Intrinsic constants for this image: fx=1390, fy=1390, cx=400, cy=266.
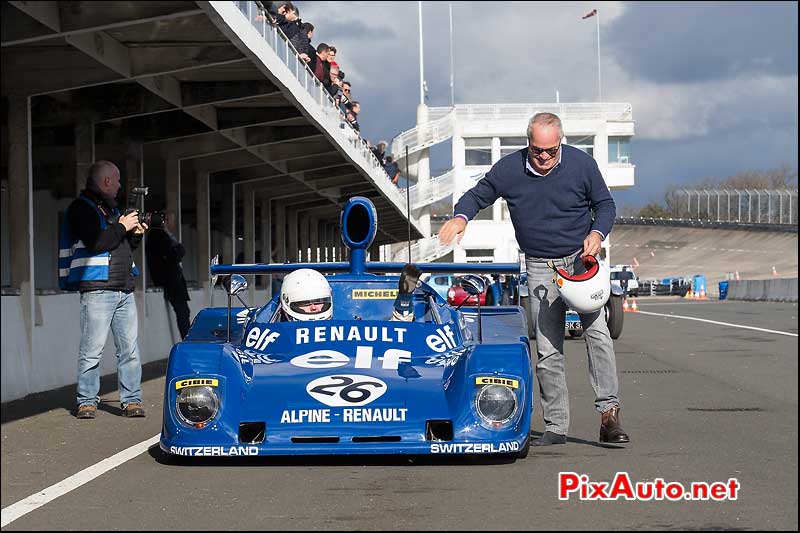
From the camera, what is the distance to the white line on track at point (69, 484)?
570cm

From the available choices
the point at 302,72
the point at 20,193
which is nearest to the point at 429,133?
the point at 302,72

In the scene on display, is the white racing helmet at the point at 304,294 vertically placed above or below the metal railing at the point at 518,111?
below

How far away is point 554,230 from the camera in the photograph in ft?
25.5

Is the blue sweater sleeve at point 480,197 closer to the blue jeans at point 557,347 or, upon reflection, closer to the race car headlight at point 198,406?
the blue jeans at point 557,347

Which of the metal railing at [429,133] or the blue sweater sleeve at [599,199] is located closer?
the blue sweater sleeve at [599,199]

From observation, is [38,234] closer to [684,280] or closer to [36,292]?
[36,292]

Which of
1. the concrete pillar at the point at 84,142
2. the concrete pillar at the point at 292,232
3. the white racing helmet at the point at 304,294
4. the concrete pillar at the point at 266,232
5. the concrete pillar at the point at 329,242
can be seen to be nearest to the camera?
the white racing helmet at the point at 304,294

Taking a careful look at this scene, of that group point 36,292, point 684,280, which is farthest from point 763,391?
point 684,280

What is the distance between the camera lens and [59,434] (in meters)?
8.88

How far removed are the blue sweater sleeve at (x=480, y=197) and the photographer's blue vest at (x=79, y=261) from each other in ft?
9.78

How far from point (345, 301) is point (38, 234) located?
19.6m

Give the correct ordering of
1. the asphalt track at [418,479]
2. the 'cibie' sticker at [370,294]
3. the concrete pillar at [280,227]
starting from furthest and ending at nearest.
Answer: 1. the concrete pillar at [280,227]
2. the 'cibie' sticker at [370,294]
3. the asphalt track at [418,479]

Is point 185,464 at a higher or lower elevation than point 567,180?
lower

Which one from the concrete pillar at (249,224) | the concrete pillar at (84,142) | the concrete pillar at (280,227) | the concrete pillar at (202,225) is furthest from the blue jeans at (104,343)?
the concrete pillar at (280,227)
